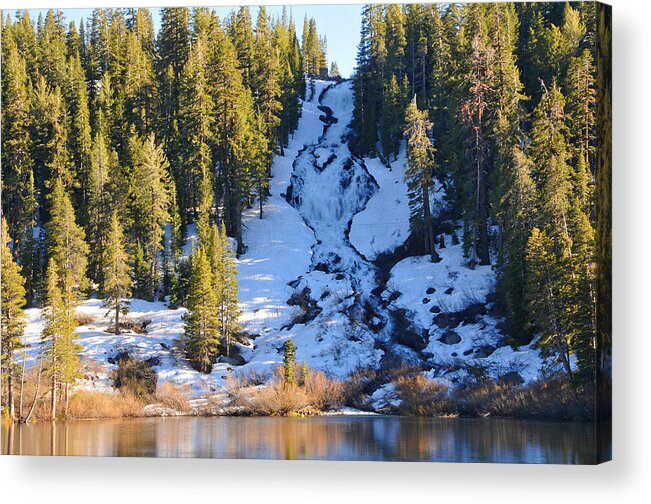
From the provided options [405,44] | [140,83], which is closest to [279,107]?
[405,44]

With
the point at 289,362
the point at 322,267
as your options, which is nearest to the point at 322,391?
the point at 289,362

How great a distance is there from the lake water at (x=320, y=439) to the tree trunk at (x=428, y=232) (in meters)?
5.22

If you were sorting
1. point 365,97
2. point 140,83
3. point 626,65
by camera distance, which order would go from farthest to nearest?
1. point 140,83
2. point 365,97
3. point 626,65

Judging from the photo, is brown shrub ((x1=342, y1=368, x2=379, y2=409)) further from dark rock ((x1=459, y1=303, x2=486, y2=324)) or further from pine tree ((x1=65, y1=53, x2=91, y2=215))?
pine tree ((x1=65, y1=53, x2=91, y2=215))

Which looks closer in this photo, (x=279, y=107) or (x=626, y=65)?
(x=626, y=65)

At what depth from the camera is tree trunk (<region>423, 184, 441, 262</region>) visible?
25.1 meters

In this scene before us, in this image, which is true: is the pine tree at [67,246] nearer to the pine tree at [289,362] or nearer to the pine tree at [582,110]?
the pine tree at [289,362]

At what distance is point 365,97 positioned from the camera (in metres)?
30.3

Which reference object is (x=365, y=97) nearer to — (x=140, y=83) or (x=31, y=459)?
(x=140, y=83)

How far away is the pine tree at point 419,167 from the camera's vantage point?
25.6 metres

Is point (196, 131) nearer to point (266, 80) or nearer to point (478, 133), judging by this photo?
point (266, 80)

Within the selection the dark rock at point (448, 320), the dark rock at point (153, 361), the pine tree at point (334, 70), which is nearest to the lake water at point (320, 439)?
the dark rock at point (153, 361)

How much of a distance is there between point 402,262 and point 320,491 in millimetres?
9846

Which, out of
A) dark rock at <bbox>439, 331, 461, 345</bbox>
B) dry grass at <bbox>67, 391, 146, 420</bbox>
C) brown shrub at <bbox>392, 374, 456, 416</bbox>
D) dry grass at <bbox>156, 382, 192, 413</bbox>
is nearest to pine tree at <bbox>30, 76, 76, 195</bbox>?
dry grass at <bbox>67, 391, 146, 420</bbox>
